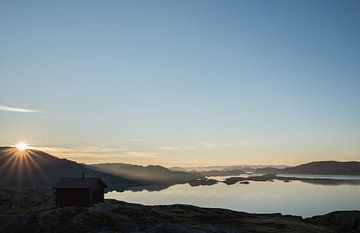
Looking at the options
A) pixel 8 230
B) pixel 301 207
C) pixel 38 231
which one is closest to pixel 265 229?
pixel 38 231

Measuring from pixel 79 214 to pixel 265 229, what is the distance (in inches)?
1069

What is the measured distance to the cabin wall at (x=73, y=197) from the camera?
6769 centimetres

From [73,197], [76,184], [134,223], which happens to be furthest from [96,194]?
[134,223]

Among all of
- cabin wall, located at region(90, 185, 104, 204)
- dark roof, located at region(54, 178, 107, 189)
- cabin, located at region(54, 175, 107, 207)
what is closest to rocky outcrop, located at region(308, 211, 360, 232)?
cabin wall, located at region(90, 185, 104, 204)

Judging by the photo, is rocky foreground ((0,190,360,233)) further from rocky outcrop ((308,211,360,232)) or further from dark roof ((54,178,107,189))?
dark roof ((54,178,107,189))

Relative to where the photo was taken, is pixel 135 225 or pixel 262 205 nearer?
pixel 135 225

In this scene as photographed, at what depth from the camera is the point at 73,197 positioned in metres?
68.1

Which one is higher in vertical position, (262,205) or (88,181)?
(88,181)

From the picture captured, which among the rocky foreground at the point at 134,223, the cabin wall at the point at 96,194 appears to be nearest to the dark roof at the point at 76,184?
the cabin wall at the point at 96,194

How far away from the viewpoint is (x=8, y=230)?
51.7 metres

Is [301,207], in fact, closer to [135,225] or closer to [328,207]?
[328,207]

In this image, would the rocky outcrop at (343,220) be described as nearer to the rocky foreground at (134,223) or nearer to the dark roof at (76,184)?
the rocky foreground at (134,223)

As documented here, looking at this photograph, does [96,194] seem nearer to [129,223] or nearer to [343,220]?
[129,223]

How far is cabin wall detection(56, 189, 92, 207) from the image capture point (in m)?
67.7
